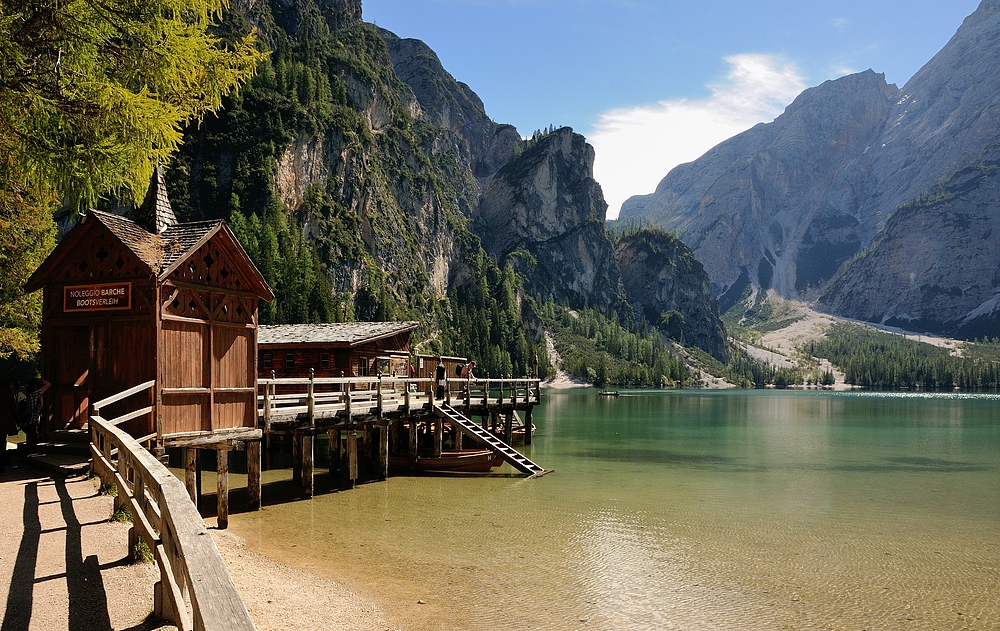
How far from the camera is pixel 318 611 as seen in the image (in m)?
12.8

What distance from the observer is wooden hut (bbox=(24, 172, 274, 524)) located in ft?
56.9

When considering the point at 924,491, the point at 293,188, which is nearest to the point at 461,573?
the point at 924,491

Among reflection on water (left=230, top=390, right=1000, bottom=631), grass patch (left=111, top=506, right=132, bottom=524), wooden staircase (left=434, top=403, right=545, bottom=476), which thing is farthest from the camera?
wooden staircase (left=434, top=403, right=545, bottom=476)

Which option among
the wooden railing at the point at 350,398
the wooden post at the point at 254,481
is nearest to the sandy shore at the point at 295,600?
the wooden post at the point at 254,481

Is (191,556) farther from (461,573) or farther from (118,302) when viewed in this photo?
(118,302)

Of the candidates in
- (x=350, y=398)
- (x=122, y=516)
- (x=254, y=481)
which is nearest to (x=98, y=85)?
(x=122, y=516)

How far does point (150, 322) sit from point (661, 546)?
14.3 meters

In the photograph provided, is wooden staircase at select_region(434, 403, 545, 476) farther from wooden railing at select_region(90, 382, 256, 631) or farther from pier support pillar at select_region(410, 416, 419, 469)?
wooden railing at select_region(90, 382, 256, 631)

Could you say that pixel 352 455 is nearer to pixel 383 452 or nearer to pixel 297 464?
pixel 383 452

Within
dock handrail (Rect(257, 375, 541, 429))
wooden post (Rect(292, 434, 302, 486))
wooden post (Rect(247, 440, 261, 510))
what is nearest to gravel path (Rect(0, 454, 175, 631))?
wooden post (Rect(247, 440, 261, 510))

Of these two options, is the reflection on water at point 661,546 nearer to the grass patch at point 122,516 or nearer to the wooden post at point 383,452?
the wooden post at point 383,452

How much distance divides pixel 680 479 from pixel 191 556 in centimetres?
2981

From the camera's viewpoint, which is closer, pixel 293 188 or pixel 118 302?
pixel 118 302

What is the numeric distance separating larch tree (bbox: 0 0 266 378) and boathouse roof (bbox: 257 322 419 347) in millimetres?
25325
